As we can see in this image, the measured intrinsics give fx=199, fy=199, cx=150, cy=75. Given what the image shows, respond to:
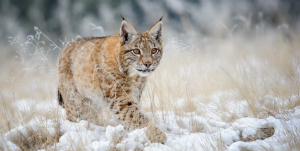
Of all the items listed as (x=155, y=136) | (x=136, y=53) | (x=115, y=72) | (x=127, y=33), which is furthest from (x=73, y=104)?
(x=155, y=136)

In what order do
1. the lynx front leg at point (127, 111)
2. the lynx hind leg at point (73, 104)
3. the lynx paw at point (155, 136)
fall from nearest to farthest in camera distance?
the lynx paw at point (155, 136)
the lynx front leg at point (127, 111)
the lynx hind leg at point (73, 104)

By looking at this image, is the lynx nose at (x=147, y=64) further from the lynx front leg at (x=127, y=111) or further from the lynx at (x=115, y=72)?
the lynx front leg at (x=127, y=111)

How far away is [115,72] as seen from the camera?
3.05 m

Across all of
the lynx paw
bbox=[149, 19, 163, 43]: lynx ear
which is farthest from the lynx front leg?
bbox=[149, 19, 163, 43]: lynx ear

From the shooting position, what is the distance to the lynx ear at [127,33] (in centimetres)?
304

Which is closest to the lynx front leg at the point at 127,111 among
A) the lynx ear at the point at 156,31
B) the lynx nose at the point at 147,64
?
the lynx nose at the point at 147,64

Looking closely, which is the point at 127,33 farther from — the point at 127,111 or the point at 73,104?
the point at 73,104

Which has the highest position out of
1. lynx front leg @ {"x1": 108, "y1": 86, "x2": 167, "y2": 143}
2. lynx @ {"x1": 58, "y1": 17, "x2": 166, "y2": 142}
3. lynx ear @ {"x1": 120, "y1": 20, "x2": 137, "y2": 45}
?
lynx ear @ {"x1": 120, "y1": 20, "x2": 137, "y2": 45}

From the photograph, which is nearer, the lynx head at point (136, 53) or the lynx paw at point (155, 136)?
the lynx paw at point (155, 136)

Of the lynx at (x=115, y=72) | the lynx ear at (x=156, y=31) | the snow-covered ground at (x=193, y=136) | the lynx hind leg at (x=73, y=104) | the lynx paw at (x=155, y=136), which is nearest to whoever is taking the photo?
the snow-covered ground at (x=193, y=136)

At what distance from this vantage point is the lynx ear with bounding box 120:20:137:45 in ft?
9.99

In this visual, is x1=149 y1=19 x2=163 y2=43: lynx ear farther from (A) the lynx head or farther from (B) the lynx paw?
(B) the lynx paw

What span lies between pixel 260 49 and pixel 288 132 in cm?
364

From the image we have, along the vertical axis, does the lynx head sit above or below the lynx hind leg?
above
